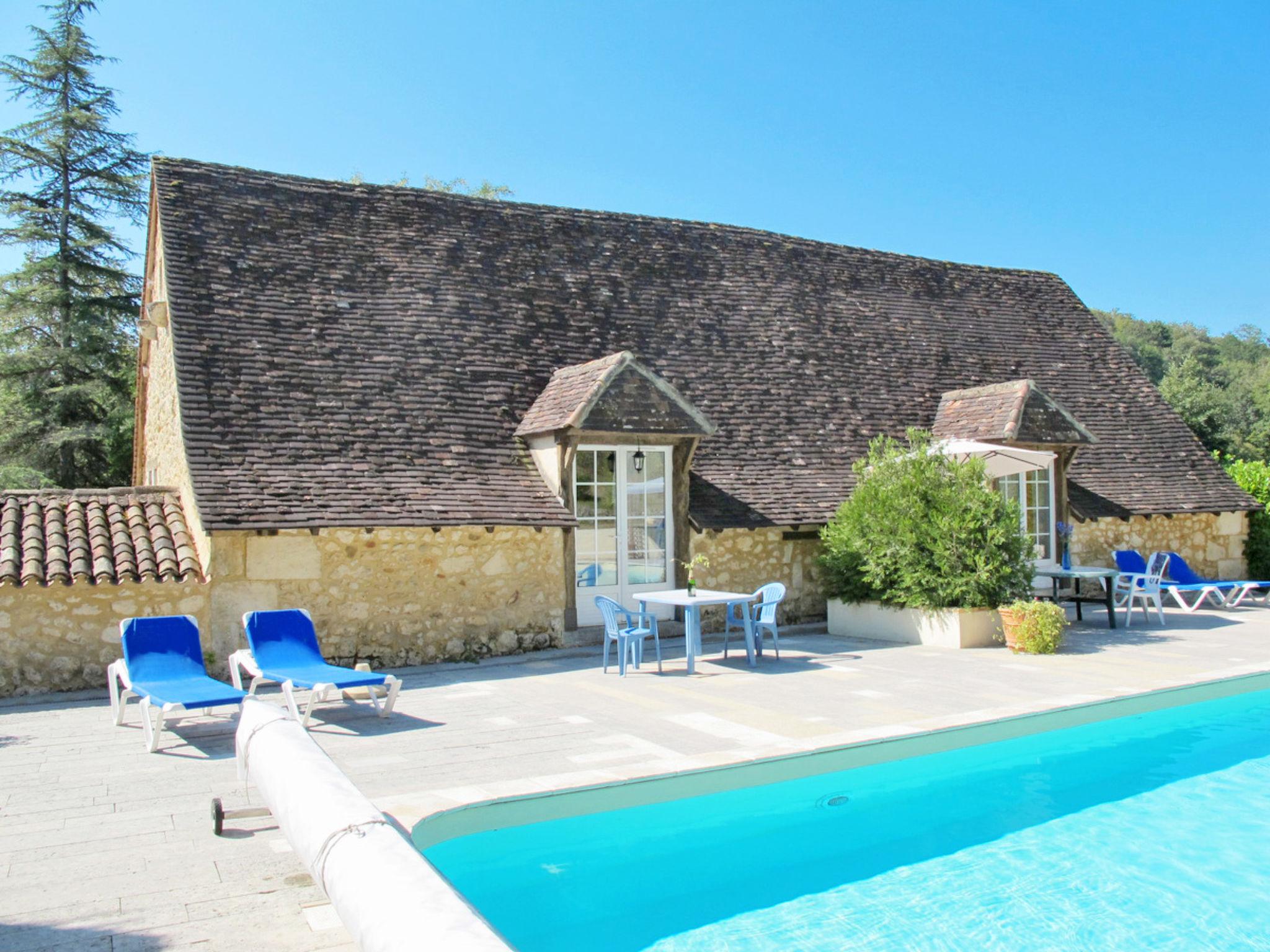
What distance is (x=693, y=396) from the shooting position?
50.3ft

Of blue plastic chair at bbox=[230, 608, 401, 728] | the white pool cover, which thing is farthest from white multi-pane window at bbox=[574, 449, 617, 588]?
the white pool cover

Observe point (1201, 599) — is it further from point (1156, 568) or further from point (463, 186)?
point (463, 186)

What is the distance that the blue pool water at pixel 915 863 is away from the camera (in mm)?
5129

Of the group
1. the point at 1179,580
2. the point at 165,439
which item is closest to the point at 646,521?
the point at 165,439

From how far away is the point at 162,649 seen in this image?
912 cm

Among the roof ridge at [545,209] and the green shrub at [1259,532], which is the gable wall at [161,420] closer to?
the roof ridge at [545,209]

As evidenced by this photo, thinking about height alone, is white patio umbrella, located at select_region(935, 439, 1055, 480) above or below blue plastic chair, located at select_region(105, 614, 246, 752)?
above

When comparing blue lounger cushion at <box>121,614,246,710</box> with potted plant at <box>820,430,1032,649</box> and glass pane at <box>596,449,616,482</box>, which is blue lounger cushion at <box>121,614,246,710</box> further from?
potted plant at <box>820,430,1032,649</box>

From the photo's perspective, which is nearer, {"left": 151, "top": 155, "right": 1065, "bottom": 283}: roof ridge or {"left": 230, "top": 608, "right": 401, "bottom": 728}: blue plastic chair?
{"left": 230, "top": 608, "right": 401, "bottom": 728}: blue plastic chair

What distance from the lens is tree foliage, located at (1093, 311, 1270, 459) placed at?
34.1 meters

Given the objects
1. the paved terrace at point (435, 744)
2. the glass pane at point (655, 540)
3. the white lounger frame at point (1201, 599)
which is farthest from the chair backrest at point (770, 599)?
the white lounger frame at point (1201, 599)

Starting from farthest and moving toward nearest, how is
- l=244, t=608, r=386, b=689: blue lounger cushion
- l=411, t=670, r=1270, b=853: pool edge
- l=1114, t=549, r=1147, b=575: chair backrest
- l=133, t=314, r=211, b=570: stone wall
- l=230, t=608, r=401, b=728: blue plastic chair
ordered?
l=1114, t=549, r=1147, b=575: chair backrest → l=133, t=314, r=211, b=570: stone wall → l=244, t=608, r=386, b=689: blue lounger cushion → l=230, t=608, r=401, b=728: blue plastic chair → l=411, t=670, r=1270, b=853: pool edge

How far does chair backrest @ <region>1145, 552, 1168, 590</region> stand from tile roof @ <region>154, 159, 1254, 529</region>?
48.7 inches

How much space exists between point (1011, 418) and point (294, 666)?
37.6ft
